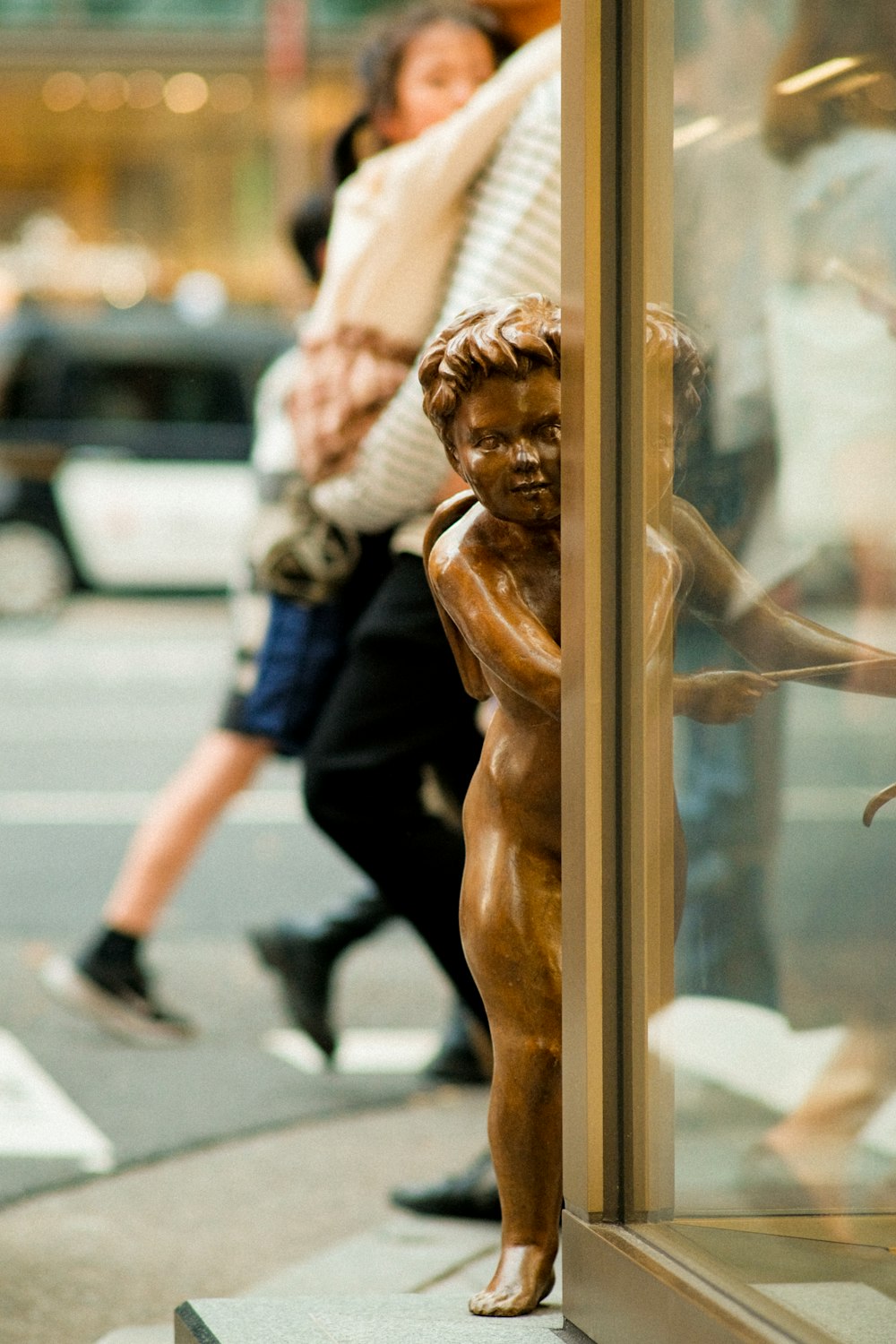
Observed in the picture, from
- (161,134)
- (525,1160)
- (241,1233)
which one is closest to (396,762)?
(241,1233)

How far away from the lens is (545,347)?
6.14 feet

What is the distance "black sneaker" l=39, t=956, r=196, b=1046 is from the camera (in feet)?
13.6

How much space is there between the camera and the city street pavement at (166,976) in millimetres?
3629

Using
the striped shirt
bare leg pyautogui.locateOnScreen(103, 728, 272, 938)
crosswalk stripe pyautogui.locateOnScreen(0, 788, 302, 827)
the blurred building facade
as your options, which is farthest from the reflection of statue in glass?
the blurred building facade

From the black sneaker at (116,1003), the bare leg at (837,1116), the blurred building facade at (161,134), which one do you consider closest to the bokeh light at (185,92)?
the blurred building facade at (161,134)

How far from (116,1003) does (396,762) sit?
129cm

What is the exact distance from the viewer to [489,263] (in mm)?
2885

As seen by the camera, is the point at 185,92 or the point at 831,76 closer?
the point at 831,76

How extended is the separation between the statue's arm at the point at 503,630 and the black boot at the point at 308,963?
2093 millimetres

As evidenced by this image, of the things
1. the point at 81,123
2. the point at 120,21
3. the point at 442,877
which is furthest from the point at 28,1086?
the point at 81,123

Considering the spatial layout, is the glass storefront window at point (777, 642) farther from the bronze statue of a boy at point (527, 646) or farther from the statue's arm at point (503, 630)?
the statue's arm at point (503, 630)

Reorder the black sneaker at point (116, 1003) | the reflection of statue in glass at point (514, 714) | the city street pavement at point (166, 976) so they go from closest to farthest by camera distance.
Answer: the reflection of statue in glass at point (514, 714) → the city street pavement at point (166, 976) → the black sneaker at point (116, 1003)

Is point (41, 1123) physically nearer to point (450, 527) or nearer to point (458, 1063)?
point (458, 1063)

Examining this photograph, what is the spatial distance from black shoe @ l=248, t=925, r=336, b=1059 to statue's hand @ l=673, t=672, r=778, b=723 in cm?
219
